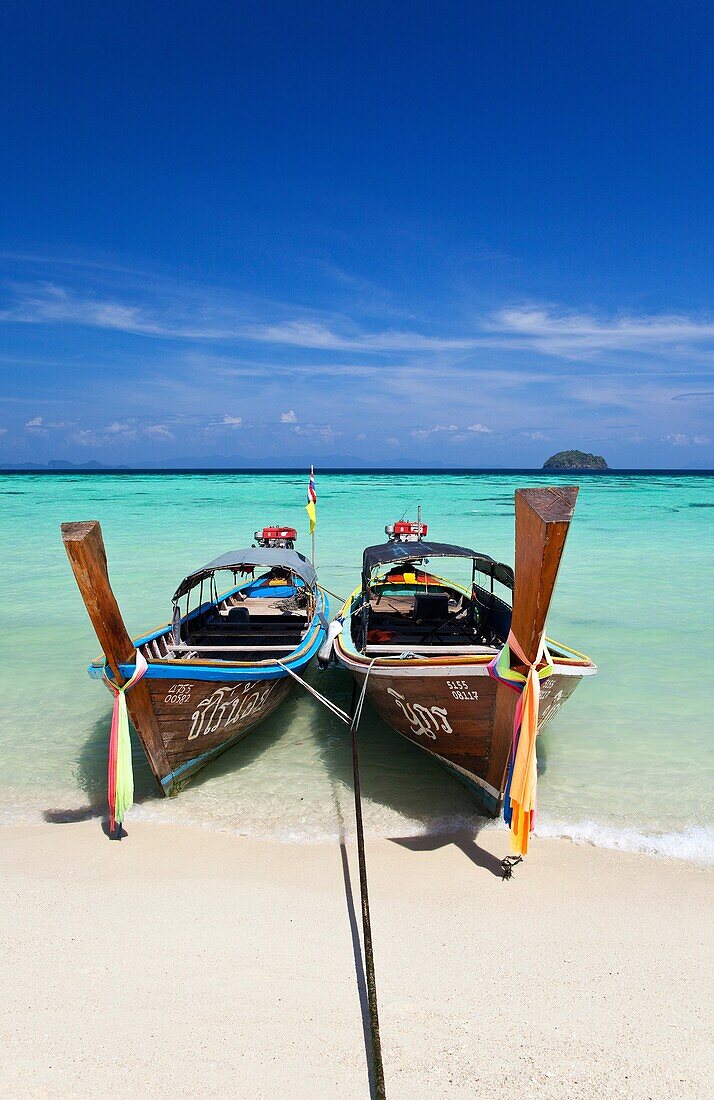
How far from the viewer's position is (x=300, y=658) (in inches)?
281

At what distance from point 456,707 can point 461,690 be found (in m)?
0.20

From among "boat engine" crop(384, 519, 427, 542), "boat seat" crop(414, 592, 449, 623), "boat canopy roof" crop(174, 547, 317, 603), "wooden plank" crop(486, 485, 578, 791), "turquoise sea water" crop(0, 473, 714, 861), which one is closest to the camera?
"wooden plank" crop(486, 485, 578, 791)

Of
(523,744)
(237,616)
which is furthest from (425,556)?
(523,744)

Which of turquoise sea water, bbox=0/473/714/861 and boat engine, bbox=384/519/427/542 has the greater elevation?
boat engine, bbox=384/519/427/542

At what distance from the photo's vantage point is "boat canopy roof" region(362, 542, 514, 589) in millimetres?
7668

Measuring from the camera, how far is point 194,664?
18.9 feet

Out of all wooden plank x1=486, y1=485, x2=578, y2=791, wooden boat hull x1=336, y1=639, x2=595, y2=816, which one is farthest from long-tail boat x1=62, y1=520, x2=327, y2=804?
wooden plank x1=486, y1=485, x2=578, y2=791

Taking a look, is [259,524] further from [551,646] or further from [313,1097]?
[313,1097]

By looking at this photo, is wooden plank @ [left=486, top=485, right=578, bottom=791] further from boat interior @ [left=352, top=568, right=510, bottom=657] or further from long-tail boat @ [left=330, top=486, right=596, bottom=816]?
boat interior @ [left=352, top=568, right=510, bottom=657]

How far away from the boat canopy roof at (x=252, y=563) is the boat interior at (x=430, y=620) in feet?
3.51

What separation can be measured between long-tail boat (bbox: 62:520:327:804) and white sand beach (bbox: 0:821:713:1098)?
975 mm

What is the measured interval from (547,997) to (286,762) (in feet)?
12.6

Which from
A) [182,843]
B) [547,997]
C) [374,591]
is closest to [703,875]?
[547,997]

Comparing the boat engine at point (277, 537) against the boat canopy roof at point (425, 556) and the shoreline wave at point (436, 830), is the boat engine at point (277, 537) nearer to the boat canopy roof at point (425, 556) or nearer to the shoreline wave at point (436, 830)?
the boat canopy roof at point (425, 556)
